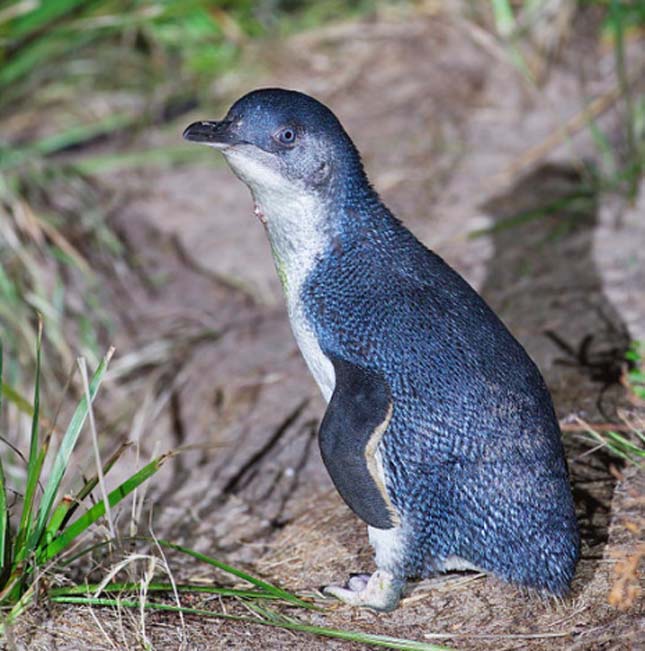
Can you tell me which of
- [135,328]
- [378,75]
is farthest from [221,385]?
[378,75]

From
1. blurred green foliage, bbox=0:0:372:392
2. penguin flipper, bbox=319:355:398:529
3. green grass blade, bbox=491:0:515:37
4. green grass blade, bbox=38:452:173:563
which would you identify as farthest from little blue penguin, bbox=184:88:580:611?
green grass blade, bbox=491:0:515:37

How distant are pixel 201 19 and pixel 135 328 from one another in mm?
2208

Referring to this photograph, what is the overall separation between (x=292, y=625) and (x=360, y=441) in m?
0.44

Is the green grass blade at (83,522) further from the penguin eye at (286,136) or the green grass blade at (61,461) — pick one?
the penguin eye at (286,136)

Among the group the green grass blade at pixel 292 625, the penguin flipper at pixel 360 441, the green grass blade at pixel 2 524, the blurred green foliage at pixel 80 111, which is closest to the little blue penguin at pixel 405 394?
the penguin flipper at pixel 360 441

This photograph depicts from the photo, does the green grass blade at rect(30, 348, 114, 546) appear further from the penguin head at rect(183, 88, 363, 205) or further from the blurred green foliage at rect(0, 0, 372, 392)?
the blurred green foliage at rect(0, 0, 372, 392)

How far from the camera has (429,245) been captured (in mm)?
4727

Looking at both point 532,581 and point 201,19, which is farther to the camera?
point 201,19

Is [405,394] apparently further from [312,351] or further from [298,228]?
[298,228]

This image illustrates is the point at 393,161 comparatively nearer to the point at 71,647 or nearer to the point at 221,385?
the point at 221,385

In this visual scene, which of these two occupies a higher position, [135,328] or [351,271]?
[351,271]

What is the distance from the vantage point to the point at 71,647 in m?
2.35

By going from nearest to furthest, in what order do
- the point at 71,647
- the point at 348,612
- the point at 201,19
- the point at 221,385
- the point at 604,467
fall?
the point at 71,647
the point at 348,612
the point at 604,467
the point at 221,385
the point at 201,19

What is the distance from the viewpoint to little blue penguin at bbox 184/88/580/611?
2420 mm
